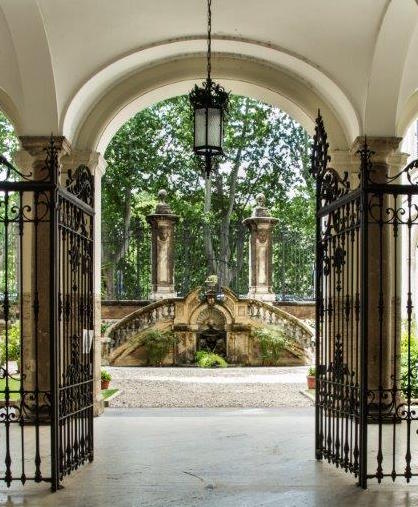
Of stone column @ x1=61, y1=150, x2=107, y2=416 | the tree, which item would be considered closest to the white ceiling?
stone column @ x1=61, y1=150, x2=107, y2=416

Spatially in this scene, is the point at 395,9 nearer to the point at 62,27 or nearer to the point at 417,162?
the point at 417,162

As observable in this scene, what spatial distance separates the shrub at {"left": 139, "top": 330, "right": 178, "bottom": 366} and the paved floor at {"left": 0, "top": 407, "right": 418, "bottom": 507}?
435 inches

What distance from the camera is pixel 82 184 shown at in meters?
7.88

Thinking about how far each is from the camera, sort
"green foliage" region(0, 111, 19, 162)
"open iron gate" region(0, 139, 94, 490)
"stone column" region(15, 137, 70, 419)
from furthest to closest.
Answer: "green foliage" region(0, 111, 19, 162) → "stone column" region(15, 137, 70, 419) → "open iron gate" region(0, 139, 94, 490)

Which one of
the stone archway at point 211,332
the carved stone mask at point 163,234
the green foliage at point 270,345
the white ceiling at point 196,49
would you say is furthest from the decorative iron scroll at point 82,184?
the carved stone mask at point 163,234

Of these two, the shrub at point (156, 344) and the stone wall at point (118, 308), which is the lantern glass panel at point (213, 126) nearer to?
the shrub at point (156, 344)

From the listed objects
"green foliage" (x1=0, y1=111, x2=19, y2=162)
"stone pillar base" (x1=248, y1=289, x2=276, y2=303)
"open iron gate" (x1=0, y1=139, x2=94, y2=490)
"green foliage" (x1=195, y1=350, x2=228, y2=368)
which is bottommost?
"green foliage" (x1=195, y1=350, x2=228, y2=368)

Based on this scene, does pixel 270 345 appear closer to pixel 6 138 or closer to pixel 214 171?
pixel 214 171

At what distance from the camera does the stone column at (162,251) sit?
81.0ft

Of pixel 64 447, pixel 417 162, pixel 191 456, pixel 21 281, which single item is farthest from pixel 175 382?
pixel 417 162

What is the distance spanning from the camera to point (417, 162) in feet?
21.0

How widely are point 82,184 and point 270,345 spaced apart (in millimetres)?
14654

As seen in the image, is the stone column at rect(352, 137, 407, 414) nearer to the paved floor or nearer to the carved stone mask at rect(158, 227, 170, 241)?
the paved floor

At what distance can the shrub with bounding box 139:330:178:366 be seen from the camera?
21594mm
